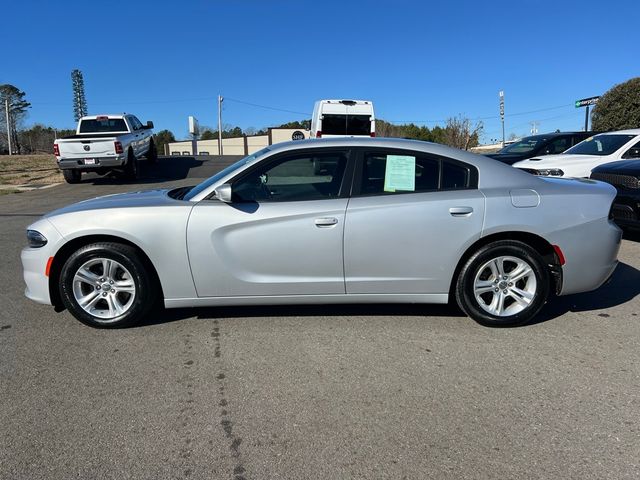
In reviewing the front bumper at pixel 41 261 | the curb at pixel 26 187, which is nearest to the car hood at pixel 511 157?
the front bumper at pixel 41 261

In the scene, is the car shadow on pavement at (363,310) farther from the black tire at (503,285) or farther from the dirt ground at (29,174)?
the dirt ground at (29,174)

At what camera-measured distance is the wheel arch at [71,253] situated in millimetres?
4070

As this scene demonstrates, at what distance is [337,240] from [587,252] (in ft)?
6.96

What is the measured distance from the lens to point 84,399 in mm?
3070

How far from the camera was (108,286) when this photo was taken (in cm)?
410

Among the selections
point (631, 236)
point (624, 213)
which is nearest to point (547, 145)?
point (631, 236)

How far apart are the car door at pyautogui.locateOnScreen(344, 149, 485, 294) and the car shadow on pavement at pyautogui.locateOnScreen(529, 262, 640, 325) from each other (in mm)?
1080

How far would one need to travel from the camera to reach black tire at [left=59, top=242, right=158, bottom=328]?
13.2ft

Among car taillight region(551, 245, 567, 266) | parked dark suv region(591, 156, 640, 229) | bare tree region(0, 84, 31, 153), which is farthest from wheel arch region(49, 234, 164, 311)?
bare tree region(0, 84, 31, 153)

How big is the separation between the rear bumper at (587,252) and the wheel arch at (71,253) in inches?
132

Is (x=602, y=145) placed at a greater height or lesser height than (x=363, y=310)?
greater

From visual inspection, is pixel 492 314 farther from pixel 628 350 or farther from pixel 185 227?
pixel 185 227

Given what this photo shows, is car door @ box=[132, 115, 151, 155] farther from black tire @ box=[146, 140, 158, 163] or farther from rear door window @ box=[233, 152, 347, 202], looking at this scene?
rear door window @ box=[233, 152, 347, 202]

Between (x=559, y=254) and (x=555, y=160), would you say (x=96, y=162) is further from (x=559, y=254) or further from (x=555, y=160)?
(x=559, y=254)
